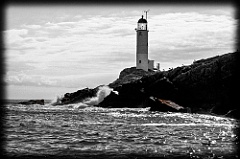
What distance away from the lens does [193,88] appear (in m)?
40.9

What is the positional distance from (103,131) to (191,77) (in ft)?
76.3

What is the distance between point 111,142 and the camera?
1545cm

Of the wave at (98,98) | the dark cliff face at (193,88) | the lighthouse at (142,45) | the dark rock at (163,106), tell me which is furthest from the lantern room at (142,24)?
the dark rock at (163,106)

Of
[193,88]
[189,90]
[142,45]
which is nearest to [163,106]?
[189,90]

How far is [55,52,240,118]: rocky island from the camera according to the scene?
124 feet

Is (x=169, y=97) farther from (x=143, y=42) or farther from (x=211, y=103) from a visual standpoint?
(x=143, y=42)

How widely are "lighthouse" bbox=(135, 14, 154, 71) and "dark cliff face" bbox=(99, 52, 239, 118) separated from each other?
12.1 meters

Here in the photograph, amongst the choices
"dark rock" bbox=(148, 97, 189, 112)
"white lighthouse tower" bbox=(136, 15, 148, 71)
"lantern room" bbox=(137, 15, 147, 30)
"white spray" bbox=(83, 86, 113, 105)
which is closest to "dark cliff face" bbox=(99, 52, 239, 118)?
"dark rock" bbox=(148, 97, 189, 112)

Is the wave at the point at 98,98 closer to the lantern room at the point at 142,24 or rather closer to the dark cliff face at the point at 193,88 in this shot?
the dark cliff face at the point at 193,88

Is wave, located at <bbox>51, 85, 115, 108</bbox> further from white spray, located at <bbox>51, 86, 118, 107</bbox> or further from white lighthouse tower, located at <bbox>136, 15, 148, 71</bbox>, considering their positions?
white lighthouse tower, located at <bbox>136, 15, 148, 71</bbox>

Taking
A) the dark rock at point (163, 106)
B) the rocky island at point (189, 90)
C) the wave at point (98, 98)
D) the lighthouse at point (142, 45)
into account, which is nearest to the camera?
the rocky island at point (189, 90)

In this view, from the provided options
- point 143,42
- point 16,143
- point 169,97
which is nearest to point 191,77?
point 169,97

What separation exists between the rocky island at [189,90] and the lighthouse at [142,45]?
12257 millimetres

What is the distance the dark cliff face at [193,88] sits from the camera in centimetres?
3781
